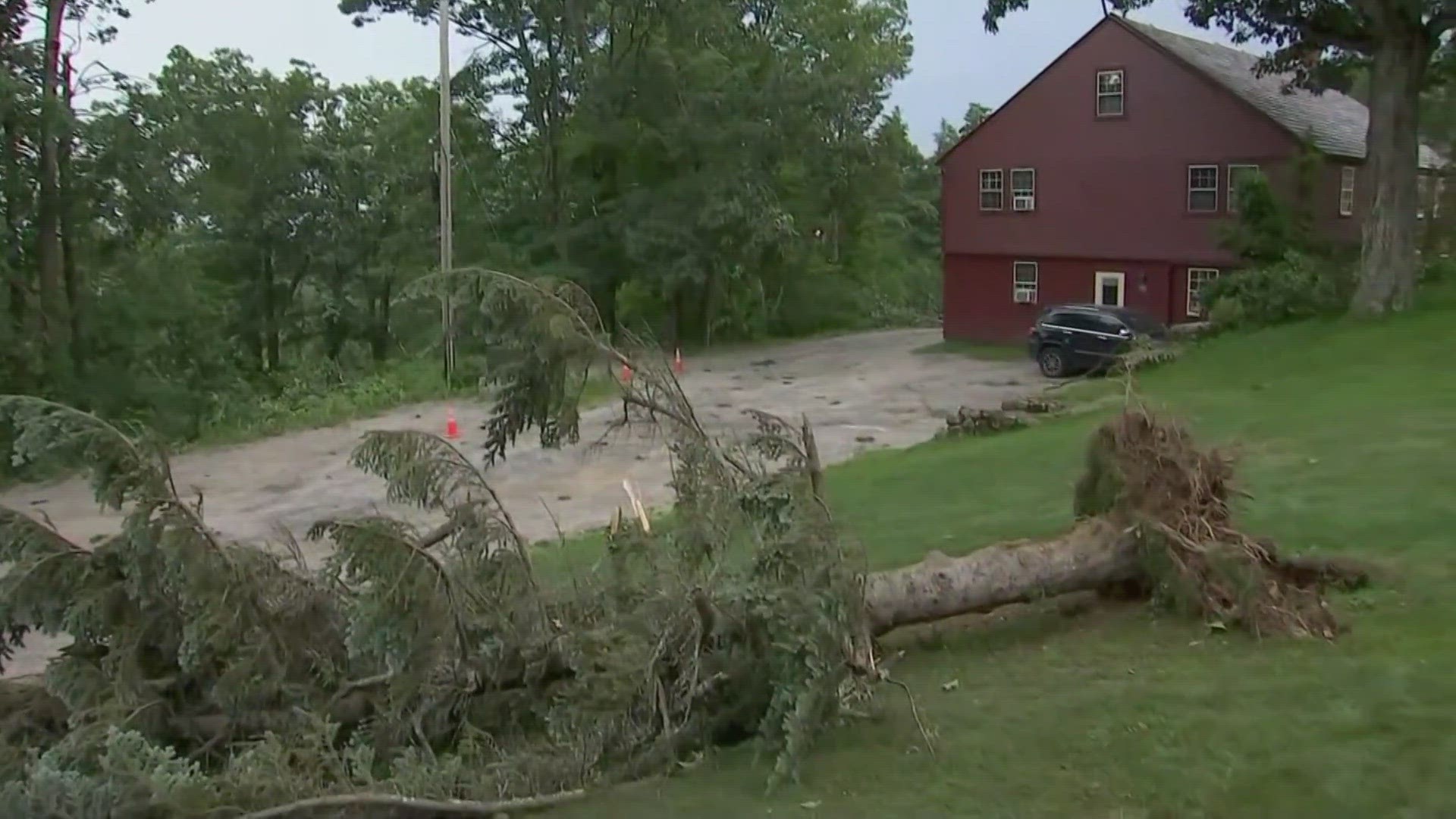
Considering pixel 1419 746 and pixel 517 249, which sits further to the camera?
pixel 517 249

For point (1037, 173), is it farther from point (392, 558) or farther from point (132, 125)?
point (392, 558)

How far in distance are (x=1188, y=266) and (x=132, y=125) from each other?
24.3m

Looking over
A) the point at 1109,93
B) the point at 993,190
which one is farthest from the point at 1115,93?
the point at 993,190

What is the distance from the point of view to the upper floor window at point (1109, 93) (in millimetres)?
34969

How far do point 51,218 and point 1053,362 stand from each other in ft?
67.7

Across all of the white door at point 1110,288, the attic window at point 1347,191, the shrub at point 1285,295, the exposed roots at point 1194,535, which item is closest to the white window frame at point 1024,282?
the white door at point 1110,288

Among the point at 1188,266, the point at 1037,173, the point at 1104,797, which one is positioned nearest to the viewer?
the point at 1104,797

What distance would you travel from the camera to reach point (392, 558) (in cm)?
598

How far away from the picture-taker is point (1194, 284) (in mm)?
33844

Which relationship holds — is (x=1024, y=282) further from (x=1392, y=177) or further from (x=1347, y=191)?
(x=1392, y=177)

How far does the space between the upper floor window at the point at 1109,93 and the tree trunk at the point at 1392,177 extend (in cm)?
908

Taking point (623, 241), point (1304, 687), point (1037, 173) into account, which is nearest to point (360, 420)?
point (623, 241)

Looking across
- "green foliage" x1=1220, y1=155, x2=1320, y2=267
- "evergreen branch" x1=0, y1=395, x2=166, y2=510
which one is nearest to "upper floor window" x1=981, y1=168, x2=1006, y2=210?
"green foliage" x1=1220, y1=155, x2=1320, y2=267

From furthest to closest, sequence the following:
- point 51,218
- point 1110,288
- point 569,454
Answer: point 1110,288, point 51,218, point 569,454
